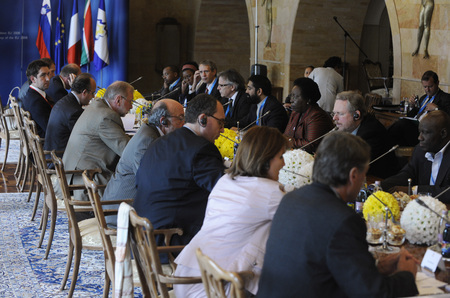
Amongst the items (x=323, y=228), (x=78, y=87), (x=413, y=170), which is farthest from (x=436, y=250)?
(x=78, y=87)

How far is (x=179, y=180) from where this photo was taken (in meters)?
3.34

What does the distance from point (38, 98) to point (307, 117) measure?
3.02 meters

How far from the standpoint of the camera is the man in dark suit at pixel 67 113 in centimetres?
585

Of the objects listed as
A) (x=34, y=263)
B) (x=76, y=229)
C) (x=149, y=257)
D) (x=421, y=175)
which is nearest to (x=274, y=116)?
(x=421, y=175)

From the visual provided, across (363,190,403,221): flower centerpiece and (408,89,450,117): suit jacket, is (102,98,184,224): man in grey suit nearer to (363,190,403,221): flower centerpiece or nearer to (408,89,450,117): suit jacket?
(363,190,403,221): flower centerpiece

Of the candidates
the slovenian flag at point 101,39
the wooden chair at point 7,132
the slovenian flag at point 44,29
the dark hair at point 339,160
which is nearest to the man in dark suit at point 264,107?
the wooden chair at point 7,132

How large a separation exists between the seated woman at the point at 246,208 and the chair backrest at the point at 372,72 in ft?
34.4

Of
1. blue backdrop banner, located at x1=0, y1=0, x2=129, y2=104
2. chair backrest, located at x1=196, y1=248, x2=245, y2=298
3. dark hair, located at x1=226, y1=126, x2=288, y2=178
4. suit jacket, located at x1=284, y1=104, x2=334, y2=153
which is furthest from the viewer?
blue backdrop banner, located at x1=0, y1=0, x2=129, y2=104

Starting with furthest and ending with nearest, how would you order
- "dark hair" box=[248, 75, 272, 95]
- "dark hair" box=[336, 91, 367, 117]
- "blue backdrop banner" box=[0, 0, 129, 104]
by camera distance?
"blue backdrop banner" box=[0, 0, 129, 104] < "dark hair" box=[248, 75, 272, 95] < "dark hair" box=[336, 91, 367, 117]

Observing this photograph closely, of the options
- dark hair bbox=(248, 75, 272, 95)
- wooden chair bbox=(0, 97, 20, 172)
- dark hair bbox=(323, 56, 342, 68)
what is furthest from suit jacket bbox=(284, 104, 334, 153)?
dark hair bbox=(323, 56, 342, 68)

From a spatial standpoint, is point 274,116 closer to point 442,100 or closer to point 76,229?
point 442,100

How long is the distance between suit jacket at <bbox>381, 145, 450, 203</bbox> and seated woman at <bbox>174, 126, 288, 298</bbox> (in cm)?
137

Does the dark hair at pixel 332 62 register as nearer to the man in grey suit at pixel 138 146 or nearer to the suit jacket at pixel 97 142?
the suit jacket at pixel 97 142

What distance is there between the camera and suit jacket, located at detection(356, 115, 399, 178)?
4.59 m
